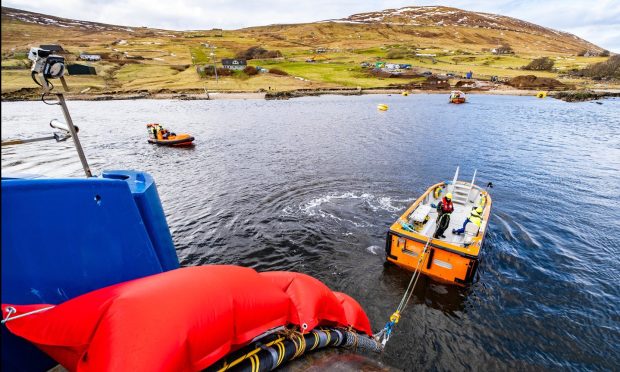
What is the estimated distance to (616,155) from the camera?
1112 inches

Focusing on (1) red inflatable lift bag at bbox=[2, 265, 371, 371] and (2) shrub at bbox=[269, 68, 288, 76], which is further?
(2) shrub at bbox=[269, 68, 288, 76]

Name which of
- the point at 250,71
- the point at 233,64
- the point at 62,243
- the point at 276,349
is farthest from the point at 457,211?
the point at 233,64

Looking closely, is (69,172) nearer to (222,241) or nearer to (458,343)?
(222,241)

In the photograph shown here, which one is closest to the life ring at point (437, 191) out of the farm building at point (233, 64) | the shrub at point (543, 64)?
the farm building at point (233, 64)

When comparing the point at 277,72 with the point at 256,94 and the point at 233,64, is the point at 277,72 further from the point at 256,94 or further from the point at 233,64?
the point at 256,94

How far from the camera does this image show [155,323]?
3494 millimetres

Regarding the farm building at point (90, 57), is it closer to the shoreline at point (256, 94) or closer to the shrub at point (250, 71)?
the shoreline at point (256, 94)

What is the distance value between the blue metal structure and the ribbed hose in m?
2.17

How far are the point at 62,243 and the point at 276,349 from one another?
130 inches

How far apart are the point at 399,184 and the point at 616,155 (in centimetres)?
2404

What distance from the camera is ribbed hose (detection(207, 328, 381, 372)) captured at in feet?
13.4

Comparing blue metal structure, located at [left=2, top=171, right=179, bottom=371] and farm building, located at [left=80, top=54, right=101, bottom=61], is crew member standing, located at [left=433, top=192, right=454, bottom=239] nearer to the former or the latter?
blue metal structure, located at [left=2, top=171, right=179, bottom=371]

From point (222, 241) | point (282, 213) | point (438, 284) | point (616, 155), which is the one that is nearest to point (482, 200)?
point (438, 284)

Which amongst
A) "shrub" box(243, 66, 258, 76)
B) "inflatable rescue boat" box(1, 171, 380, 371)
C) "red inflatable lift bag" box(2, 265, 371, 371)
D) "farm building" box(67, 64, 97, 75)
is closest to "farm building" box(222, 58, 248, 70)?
"shrub" box(243, 66, 258, 76)
